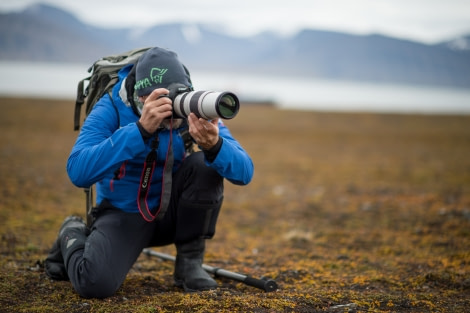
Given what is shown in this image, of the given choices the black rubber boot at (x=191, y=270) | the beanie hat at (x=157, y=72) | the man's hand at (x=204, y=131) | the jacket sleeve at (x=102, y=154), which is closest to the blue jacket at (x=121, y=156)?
the jacket sleeve at (x=102, y=154)

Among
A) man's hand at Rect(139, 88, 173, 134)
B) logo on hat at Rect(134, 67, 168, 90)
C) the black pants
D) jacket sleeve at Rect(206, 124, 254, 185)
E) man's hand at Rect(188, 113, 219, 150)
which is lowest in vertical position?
the black pants

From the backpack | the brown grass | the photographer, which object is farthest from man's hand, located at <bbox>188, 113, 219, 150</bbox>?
the brown grass

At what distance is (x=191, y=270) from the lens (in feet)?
11.0

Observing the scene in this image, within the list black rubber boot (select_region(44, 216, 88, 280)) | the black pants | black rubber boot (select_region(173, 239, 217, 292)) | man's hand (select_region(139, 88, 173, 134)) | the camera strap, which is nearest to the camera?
man's hand (select_region(139, 88, 173, 134))

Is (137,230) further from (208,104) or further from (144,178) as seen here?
(208,104)

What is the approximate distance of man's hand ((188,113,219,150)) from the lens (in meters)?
2.84

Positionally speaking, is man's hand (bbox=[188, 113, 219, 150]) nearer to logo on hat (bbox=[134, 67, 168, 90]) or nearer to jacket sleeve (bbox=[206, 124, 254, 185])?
jacket sleeve (bbox=[206, 124, 254, 185])

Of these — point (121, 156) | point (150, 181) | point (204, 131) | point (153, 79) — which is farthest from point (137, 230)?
point (153, 79)

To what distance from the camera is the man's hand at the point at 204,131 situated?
2836mm

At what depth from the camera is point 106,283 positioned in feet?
9.65

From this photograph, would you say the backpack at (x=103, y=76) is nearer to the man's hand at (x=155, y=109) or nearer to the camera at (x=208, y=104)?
the man's hand at (x=155, y=109)

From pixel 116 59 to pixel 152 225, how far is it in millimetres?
1226

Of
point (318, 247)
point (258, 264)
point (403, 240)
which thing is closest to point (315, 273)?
point (258, 264)

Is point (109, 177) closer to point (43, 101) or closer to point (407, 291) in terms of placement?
point (407, 291)
